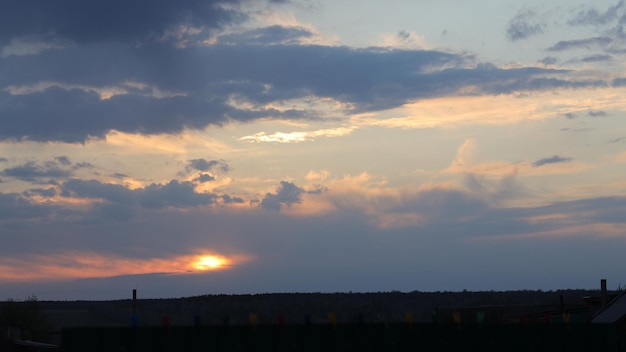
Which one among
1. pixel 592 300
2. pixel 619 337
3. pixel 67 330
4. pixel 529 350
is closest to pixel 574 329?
pixel 529 350

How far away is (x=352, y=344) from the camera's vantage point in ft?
95.8

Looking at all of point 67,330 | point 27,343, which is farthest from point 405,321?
point 27,343

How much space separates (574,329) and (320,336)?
948 cm

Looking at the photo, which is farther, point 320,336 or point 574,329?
point 574,329

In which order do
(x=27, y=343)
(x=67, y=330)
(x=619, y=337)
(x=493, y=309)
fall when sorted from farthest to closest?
(x=493, y=309) → (x=27, y=343) → (x=619, y=337) → (x=67, y=330)

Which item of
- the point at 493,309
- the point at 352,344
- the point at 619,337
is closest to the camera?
the point at 352,344

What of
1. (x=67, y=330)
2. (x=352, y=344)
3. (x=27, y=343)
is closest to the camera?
(x=67, y=330)

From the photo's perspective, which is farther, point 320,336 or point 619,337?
point 619,337

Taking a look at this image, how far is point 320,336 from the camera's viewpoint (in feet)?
94.8

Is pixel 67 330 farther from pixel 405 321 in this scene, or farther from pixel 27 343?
pixel 27 343

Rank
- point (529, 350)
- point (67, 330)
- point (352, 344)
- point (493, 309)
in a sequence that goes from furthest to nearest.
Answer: point (493, 309), point (529, 350), point (352, 344), point (67, 330)

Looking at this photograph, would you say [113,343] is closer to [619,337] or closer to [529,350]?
[529,350]

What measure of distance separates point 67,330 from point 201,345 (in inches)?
155

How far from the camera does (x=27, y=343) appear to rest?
2581 inches
